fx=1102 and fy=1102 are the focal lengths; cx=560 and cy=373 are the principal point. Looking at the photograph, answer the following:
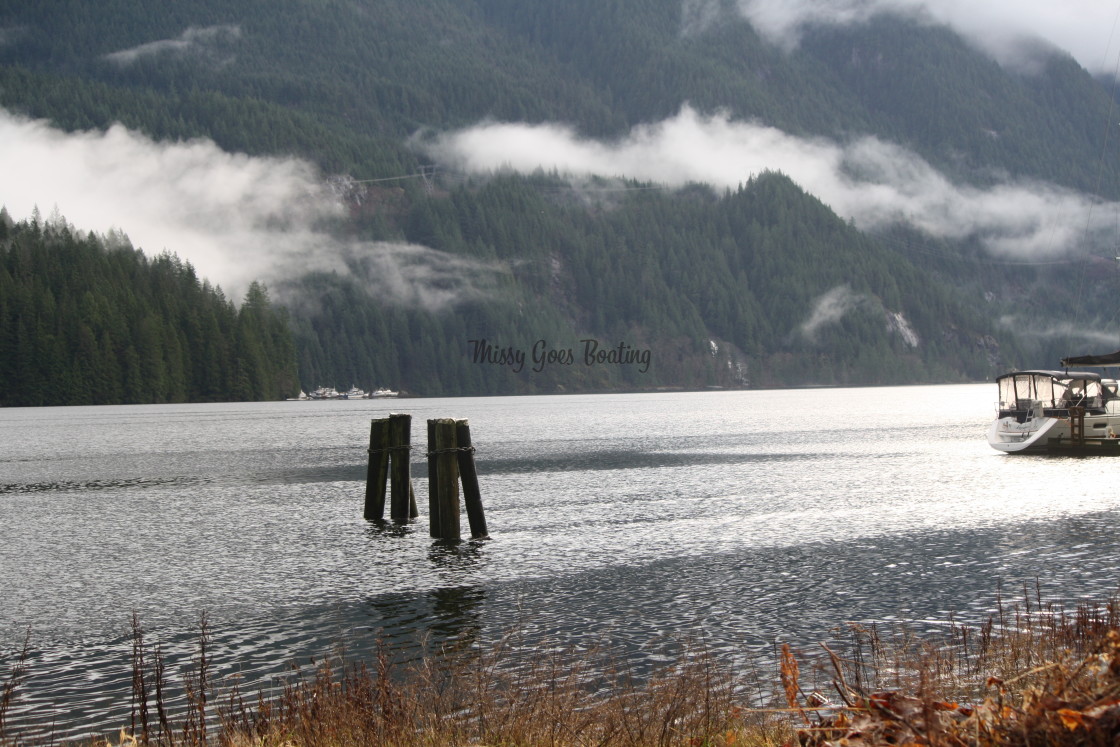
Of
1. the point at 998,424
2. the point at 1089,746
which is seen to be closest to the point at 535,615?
the point at 1089,746

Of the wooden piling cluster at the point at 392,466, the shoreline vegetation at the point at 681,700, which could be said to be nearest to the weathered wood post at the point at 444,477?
the wooden piling cluster at the point at 392,466

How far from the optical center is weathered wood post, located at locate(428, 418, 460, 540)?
31203mm

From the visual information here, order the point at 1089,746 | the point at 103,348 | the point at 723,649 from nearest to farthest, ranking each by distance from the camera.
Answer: the point at 1089,746, the point at 723,649, the point at 103,348

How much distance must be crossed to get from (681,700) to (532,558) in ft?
57.6

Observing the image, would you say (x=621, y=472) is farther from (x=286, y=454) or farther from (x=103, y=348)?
(x=103, y=348)

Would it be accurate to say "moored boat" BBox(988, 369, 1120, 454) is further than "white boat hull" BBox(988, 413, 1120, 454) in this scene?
Yes

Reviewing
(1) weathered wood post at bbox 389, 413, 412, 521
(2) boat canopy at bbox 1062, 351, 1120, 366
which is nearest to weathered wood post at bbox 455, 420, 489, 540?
(1) weathered wood post at bbox 389, 413, 412, 521

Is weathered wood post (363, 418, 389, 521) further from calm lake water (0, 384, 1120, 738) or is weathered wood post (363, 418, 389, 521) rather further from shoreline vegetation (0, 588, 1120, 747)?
shoreline vegetation (0, 588, 1120, 747)

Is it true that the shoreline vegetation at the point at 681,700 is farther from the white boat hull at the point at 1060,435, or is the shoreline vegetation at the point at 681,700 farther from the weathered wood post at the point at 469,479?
the white boat hull at the point at 1060,435

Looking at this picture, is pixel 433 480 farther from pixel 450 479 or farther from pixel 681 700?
pixel 681 700

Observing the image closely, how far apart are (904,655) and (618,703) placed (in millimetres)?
5142

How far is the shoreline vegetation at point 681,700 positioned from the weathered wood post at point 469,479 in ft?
37.8

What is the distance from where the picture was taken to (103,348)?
200 meters

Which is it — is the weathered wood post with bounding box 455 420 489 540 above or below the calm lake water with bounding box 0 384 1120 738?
above
